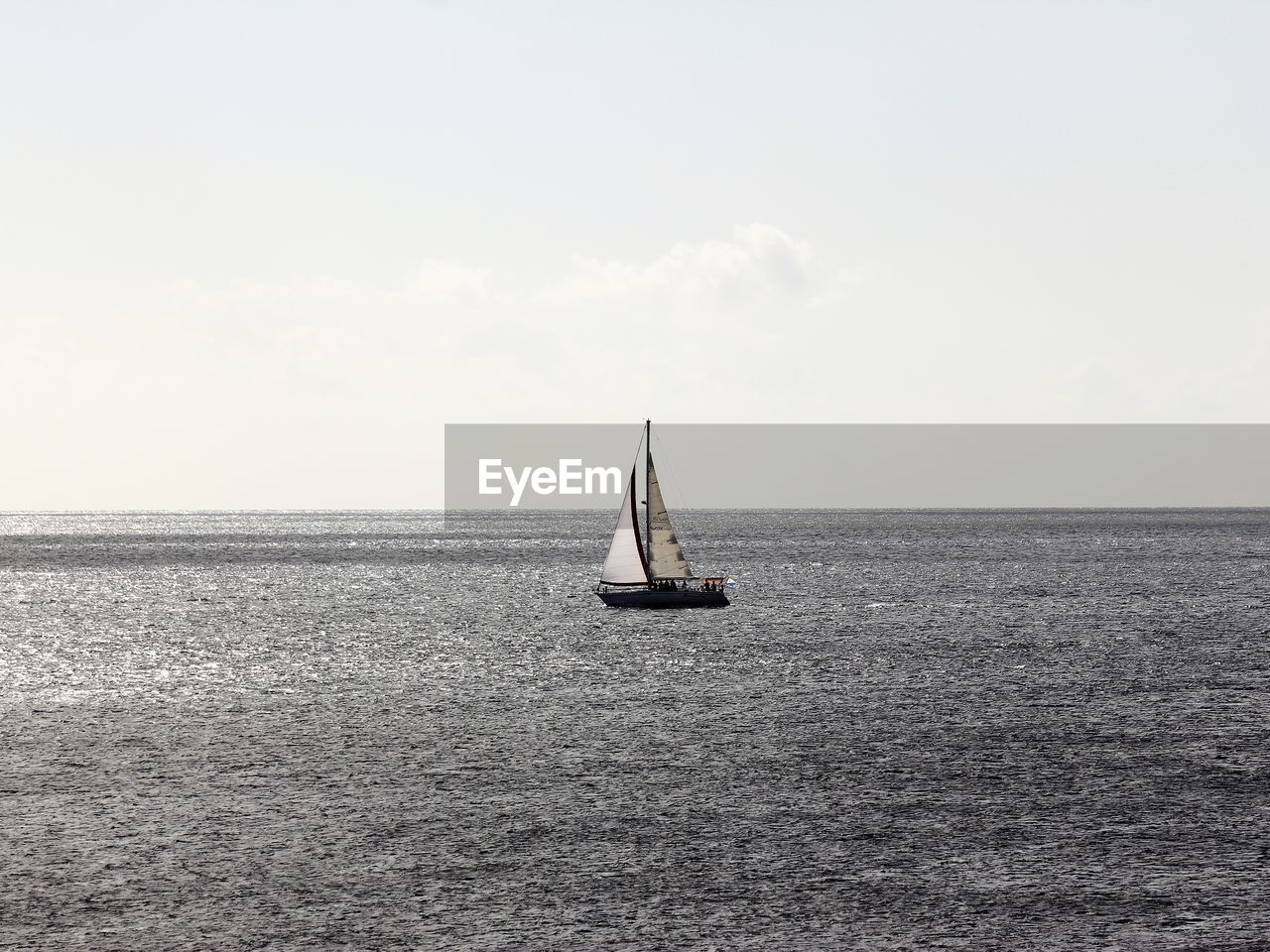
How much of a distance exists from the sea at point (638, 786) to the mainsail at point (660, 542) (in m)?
4.77

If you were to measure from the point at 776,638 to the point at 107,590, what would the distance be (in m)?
60.6

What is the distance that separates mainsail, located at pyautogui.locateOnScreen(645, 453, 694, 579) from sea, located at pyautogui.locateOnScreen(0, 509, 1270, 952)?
477cm

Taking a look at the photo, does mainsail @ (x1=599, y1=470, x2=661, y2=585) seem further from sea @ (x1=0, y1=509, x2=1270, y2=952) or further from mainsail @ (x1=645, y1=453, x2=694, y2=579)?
sea @ (x1=0, y1=509, x2=1270, y2=952)

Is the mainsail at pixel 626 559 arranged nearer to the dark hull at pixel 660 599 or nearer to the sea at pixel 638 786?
the dark hull at pixel 660 599

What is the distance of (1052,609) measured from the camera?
7531 cm

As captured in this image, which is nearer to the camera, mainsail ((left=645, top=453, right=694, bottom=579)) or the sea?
the sea

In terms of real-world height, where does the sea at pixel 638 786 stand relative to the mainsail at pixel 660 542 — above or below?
below

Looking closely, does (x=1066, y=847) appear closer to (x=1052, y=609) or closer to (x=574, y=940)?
(x=574, y=940)

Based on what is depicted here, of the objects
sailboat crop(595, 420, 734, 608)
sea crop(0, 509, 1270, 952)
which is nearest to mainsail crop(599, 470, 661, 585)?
sailboat crop(595, 420, 734, 608)

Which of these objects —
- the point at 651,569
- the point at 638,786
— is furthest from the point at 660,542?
the point at 638,786

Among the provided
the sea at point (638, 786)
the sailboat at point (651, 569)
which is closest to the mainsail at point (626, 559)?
the sailboat at point (651, 569)

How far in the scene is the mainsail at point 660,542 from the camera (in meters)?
65.4

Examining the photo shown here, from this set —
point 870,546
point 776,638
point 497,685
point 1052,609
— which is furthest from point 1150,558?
point 497,685

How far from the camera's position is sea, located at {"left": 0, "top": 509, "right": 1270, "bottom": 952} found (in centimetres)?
1742
